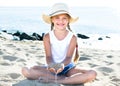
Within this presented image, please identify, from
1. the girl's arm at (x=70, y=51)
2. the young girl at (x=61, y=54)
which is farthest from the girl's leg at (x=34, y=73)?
the girl's arm at (x=70, y=51)

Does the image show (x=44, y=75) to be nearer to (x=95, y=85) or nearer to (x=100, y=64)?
(x=95, y=85)

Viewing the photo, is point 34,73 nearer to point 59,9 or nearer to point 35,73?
point 35,73

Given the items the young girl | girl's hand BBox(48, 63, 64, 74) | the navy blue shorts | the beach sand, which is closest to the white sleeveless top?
the young girl

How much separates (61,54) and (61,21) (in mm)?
442

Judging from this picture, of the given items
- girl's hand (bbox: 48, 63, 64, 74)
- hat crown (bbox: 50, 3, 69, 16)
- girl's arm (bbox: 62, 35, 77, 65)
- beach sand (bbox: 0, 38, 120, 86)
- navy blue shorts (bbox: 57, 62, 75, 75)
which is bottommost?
beach sand (bbox: 0, 38, 120, 86)

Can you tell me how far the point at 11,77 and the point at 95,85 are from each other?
1.08m

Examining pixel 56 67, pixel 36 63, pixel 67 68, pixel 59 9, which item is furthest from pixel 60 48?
pixel 36 63

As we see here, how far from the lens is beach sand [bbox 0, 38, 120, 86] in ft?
14.3

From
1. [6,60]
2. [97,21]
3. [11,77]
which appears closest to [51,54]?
[11,77]

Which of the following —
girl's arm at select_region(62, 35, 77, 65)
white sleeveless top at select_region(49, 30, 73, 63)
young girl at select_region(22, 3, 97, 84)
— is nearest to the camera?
young girl at select_region(22, 3, 97, 84)

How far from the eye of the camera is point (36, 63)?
5.44 m

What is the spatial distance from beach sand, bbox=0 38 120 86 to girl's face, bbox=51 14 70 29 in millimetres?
770

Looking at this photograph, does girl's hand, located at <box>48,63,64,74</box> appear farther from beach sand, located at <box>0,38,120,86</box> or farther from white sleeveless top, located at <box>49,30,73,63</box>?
white sleeveless top, located at <box>49,30,73,63</box>

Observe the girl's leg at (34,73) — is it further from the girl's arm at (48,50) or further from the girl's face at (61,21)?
the girl's face at (61,21)
